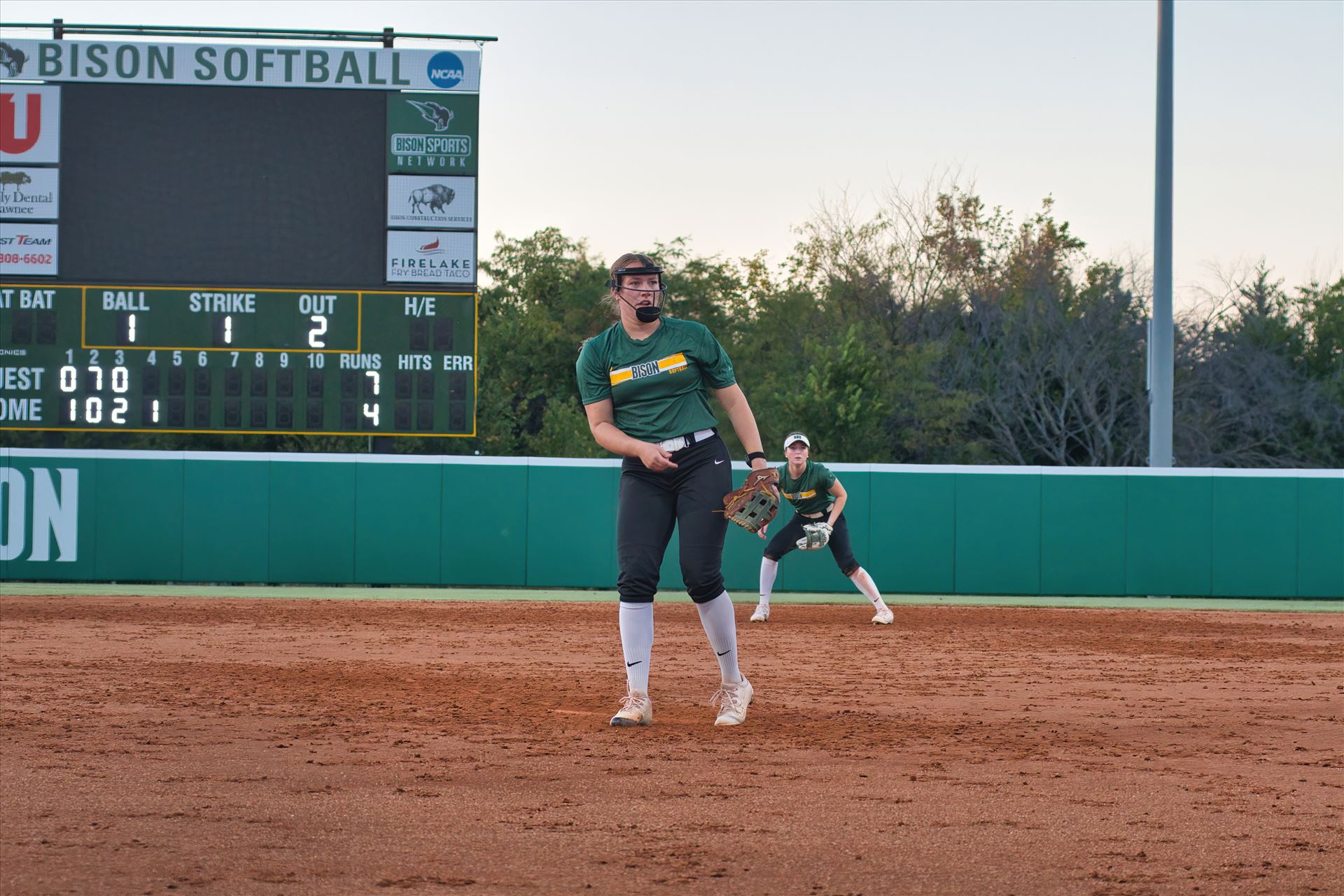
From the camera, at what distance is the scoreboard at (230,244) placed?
15.9 meters

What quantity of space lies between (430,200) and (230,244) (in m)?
2.30

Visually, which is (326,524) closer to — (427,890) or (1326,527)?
(1326,527)

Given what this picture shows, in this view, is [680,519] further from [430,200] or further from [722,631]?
[430,200]

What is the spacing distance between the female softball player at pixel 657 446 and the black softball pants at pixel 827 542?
6.15 meters

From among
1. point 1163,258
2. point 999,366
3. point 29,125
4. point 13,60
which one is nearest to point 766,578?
point 1163,258

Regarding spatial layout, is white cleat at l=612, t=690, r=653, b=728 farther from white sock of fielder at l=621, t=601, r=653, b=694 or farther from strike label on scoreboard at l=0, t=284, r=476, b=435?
strike label on scoreboard at l=0, t=284, r=476, b=435

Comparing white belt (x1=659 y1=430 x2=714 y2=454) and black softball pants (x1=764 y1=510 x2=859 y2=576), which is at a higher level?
white belt (x1=659 y1=430 x2=714 y2=454)

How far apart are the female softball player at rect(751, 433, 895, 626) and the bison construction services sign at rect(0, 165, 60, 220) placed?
912 cm

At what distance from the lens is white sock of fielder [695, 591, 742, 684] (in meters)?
6.25

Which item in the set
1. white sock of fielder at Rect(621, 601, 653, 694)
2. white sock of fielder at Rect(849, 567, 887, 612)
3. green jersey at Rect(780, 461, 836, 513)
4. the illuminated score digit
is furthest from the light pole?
white sock of fielder at Rect(621, 601, 653, 694)

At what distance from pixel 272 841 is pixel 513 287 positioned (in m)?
42.7

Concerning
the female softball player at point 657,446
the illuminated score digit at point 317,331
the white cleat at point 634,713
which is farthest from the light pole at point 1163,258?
the white cleat at point 634,713

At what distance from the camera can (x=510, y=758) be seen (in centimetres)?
523

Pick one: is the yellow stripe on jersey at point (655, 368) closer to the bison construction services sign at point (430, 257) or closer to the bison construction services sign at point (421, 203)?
the bison construction services sign at point (430, 257)
